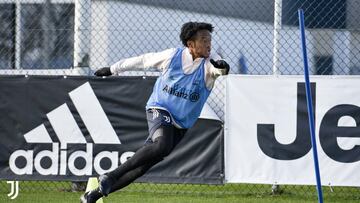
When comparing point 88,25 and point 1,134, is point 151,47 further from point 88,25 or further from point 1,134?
point 1,134

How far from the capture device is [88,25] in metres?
10.8

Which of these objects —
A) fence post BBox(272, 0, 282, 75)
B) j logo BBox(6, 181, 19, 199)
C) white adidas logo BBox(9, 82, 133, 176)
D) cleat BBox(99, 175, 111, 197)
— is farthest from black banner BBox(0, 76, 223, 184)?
cleat BBox(99, 175, 111, 197)

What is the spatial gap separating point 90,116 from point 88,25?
4.03ft

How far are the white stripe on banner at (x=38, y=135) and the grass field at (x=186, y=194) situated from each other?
574 mm

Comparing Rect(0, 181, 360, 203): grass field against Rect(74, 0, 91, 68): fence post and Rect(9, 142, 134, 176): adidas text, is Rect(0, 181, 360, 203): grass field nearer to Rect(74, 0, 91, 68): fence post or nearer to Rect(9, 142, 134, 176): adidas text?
Rect(9, 142, 134, 176): adidas text

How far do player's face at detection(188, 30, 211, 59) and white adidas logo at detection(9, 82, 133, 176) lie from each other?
2.35 m

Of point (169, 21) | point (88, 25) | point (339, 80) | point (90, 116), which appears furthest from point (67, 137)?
point (339, 80)

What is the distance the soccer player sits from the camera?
773 cm

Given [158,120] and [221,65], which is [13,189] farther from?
[221,65]

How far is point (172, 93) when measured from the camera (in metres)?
7.92

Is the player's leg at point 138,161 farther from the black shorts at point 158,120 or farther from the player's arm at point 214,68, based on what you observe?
the player's arm at point 214,68

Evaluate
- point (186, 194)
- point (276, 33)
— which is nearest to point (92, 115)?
point (186, 194)

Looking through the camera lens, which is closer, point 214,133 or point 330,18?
point 214,133

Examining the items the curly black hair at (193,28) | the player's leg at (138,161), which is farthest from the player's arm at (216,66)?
the player's leg at (138,161)
